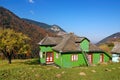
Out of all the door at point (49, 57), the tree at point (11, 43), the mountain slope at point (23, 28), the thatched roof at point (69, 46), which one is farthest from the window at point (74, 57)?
the mountain slope at point (23, 28)

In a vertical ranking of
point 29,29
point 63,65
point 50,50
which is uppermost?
point 29,29

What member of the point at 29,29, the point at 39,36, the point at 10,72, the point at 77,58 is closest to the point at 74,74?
the point at 10,72

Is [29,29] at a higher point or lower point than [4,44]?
higher

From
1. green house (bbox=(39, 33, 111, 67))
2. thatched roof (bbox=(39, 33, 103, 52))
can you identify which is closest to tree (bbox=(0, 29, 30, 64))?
green house (bbox=(39, 33, 111, 67))

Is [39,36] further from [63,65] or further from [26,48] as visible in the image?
[63,65]

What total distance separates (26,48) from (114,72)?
25.1 m

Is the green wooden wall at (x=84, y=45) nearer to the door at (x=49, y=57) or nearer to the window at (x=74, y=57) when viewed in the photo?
the window at (x=74, y=57)

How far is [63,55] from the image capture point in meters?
39.3

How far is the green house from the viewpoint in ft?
131

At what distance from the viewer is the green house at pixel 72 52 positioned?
39.8 m

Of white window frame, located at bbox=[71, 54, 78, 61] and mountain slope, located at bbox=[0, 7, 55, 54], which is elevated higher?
mountain slope, located at bbox=[0, 7, 55, 54]

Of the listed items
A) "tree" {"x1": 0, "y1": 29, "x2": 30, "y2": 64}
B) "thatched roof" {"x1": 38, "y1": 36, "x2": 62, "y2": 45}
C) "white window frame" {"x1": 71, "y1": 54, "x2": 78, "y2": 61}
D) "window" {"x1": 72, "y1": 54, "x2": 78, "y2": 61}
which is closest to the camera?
"white window frame" {"x1": 71, "y1": 54, "x2": 78, "y2": 61}

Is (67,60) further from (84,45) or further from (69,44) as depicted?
(84,45)

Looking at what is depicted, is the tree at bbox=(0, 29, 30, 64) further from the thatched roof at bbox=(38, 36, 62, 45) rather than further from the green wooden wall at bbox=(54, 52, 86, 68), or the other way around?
the green wooden wall at bbox=(54, 52, 86, 68)
